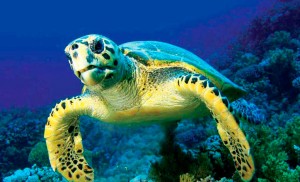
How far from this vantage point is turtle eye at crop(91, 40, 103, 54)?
2.35 meters

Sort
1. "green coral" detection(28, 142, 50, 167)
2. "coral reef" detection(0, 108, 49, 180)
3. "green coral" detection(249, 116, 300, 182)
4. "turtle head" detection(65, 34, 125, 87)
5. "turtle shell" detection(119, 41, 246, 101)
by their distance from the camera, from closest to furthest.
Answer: "turtle head" detection(65, 34, 125, 87)
"green coral" detection(249, 116, 300, 182)
"turtle shell" detection(119, 41, 246, 101)
"green coral" detection(28, 142, 50, 167)
"coral reef" detection(0, 108, 49, 180)

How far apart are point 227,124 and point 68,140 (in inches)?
83.6

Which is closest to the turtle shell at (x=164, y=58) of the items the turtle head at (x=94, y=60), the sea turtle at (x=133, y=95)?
the sea turtle at (x=133, y=95)

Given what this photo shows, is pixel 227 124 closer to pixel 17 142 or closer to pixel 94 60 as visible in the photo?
pixel 94 60

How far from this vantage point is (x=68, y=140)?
359 cm

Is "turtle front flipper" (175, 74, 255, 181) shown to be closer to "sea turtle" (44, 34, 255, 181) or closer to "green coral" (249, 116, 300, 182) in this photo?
"sea turtle" (44, 34, 255, 181)

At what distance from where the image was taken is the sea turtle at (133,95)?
2.39 m

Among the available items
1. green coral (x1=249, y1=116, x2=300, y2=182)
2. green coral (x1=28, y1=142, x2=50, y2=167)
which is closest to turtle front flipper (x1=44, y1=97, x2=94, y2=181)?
A: green coral (x1=249, y1=116, x2=300, y2=182)

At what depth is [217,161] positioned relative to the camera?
11.0 feet

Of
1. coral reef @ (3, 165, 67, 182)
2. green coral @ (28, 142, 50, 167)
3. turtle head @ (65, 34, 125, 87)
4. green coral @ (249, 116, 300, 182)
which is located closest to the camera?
turtle head @ (65, 34, 125, 87)

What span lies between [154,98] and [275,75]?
5.90 metres

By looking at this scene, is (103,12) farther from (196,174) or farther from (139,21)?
(196,174)

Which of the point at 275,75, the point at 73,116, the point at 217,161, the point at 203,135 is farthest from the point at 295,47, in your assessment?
the point at 73,116

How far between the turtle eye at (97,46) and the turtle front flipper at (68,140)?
3.54ft
